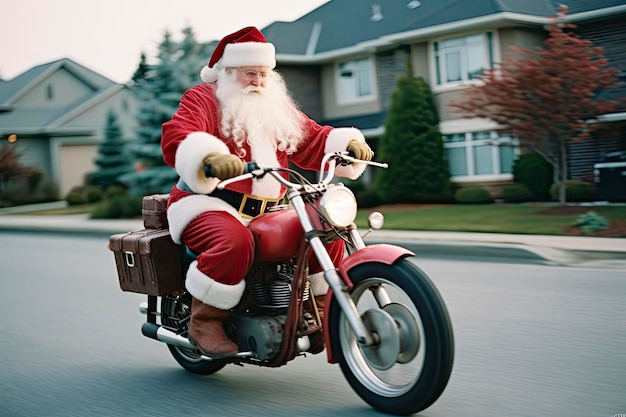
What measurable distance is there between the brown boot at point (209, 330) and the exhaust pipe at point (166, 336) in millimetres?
138

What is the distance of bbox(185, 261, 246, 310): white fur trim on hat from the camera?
13.3 feet

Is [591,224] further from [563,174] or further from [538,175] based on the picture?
[538,175]

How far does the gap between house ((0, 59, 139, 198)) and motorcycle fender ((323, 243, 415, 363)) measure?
121ft

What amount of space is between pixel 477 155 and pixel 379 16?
6479mm

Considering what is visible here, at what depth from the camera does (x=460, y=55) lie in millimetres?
22406

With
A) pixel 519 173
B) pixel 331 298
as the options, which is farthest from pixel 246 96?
pixel 519 173

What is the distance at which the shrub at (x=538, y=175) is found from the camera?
1938 centimetres

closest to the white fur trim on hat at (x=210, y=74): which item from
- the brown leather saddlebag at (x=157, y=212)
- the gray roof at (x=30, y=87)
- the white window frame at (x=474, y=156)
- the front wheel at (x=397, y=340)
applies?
the brown leather saddlebag at (x=157, y=212)

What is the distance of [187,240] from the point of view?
14.0 feet

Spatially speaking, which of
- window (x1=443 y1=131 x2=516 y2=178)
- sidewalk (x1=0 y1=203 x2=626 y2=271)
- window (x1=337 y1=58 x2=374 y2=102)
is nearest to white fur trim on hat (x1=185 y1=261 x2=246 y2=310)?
sidewalk (x1=0 y1=203 x2=626 y2=271)

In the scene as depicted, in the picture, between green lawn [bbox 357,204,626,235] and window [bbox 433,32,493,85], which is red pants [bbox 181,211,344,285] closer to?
green lawn [bbox 357,204,626,235]

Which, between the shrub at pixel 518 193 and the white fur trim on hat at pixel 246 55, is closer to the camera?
the white fur trim on hat at pixel 246 55

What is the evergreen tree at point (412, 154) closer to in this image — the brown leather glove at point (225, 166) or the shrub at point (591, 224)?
the shrub at point (591, 224)

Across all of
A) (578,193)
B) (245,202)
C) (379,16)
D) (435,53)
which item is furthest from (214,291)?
(379,16)
